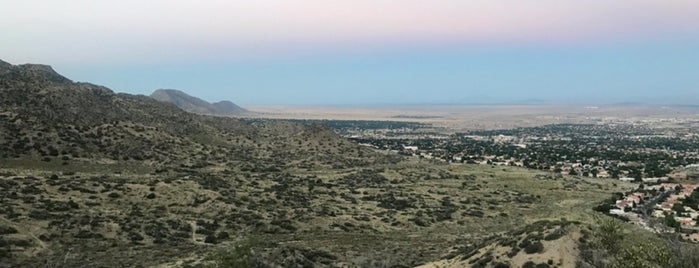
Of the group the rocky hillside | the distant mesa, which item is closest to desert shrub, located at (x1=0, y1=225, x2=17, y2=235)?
the rocky hillside

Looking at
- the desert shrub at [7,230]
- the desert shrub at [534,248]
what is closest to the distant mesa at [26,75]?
the desert shrub at [7,230]

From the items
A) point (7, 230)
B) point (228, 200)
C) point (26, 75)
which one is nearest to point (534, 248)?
point (7, 230)

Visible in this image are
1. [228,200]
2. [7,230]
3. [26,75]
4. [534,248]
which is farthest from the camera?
[26,75]

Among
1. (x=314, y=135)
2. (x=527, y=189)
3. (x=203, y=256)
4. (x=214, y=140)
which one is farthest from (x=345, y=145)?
(x=203, y=256)

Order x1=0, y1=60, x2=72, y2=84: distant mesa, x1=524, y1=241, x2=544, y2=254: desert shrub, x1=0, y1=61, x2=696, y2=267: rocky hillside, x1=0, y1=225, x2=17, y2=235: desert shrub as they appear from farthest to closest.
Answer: x1=0, y1=60, x2=72, y2=84: distant mesa → x1=0, y1=61, x2=696, y2=267: rocky hillside → x1=0, y1=225, x2=17, y2=235: desert shrub → x1=524, y1=241, x2=544, y2=254: desert shrub

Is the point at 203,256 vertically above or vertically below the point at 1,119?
below

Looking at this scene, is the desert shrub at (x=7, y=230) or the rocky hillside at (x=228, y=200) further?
the rocky hillside at (x=228, y=200)

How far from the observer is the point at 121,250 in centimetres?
3669

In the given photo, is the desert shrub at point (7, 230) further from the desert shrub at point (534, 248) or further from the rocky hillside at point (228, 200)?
the desert shrub at point (534, 248)

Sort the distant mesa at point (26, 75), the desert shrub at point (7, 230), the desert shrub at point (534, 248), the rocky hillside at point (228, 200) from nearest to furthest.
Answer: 1. the desert shrub at point (534, 248)
2. the desert shrub at point (7, 230)
3. the rocky hillside at point (228, 200)
4. the distant mesa at point (26, 75)

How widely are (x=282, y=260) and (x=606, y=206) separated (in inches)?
1695

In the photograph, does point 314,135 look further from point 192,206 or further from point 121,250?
point 121,250

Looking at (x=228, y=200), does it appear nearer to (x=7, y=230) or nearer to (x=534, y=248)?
(x=7, y=230)

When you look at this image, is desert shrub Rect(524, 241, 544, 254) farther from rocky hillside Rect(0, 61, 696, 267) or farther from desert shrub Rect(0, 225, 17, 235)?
desert shrub Rect(0, 225, 17, 235)
